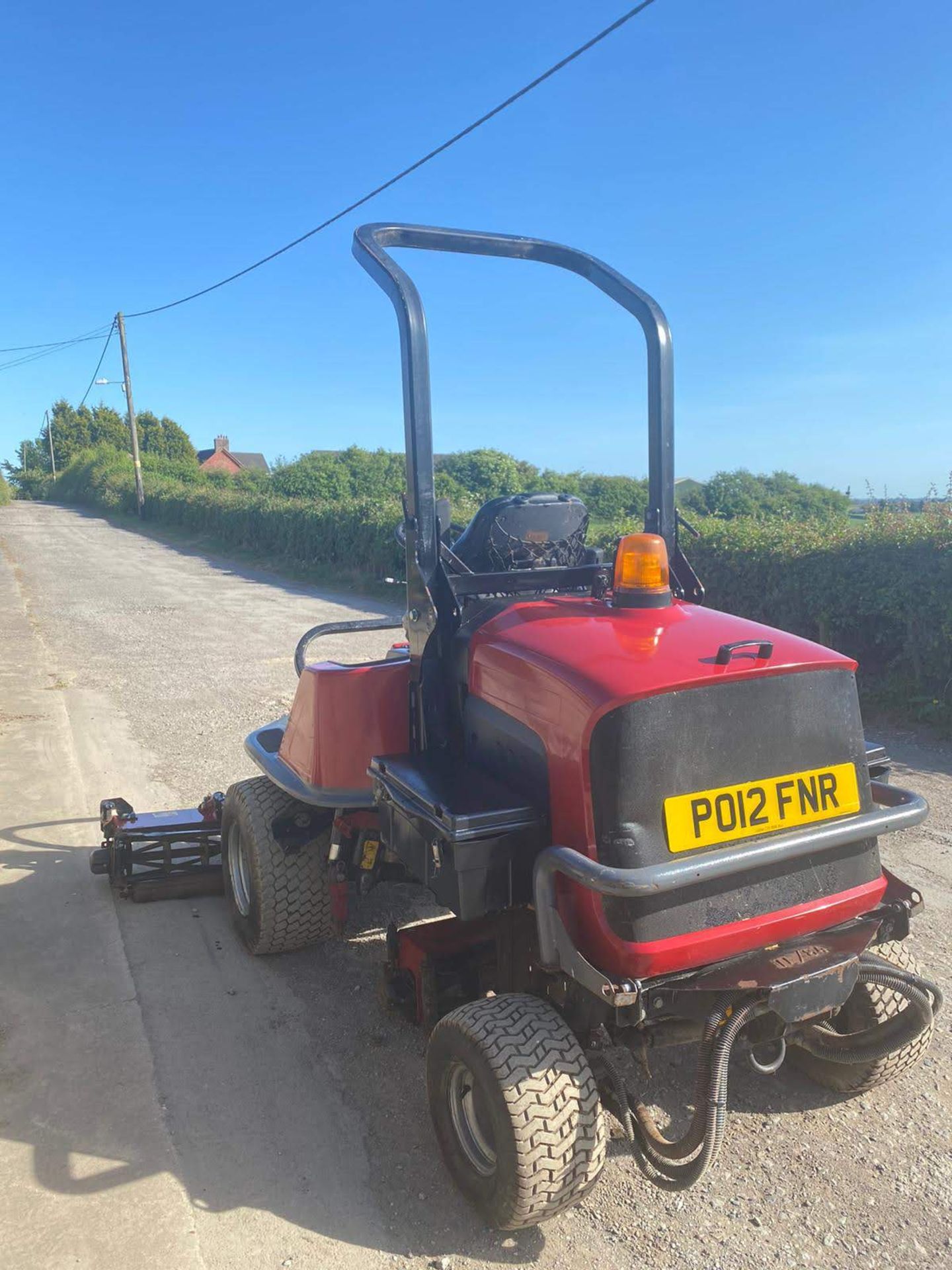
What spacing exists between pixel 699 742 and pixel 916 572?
18.8 ft

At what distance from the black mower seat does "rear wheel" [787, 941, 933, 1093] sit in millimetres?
1678

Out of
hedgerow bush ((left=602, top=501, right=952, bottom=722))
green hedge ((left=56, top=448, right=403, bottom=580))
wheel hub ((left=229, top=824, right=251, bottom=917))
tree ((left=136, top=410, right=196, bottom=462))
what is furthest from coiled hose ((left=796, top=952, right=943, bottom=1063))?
tree ((left=136, top=410, right=196, bottom=462))

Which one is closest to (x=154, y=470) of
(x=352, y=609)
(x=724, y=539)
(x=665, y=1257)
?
(x=352, y=609)

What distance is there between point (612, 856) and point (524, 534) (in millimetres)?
1430

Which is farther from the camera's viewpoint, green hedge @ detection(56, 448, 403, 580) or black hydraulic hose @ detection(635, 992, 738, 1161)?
green hedge @ detection(56, 448, 403, 580)

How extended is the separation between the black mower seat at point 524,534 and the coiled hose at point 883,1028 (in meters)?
1.66

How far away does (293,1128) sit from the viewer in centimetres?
293

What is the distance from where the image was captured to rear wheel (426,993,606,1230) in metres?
2.29

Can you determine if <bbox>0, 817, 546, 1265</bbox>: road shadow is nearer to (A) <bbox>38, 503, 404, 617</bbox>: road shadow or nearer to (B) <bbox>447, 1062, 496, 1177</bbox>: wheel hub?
(B) <bbox>447, 1062, 496, 1177</bbox>: wheel hub

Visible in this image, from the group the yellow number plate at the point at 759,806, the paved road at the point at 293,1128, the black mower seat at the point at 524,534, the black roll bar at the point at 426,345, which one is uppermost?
the black roll bar at the point at 426,345

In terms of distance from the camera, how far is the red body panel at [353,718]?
3.46 m

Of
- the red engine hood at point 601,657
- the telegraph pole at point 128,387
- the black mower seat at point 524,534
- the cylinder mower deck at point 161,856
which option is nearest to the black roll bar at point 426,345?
the black mower seat at point 524,534

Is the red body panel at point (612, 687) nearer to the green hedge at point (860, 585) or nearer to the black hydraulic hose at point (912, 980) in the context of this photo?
the black hydraulic hose at point (912, 980)

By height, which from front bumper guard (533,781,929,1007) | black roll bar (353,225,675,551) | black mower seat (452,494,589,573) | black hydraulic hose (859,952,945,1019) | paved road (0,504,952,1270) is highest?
black roll bar (353,225,675,551)
